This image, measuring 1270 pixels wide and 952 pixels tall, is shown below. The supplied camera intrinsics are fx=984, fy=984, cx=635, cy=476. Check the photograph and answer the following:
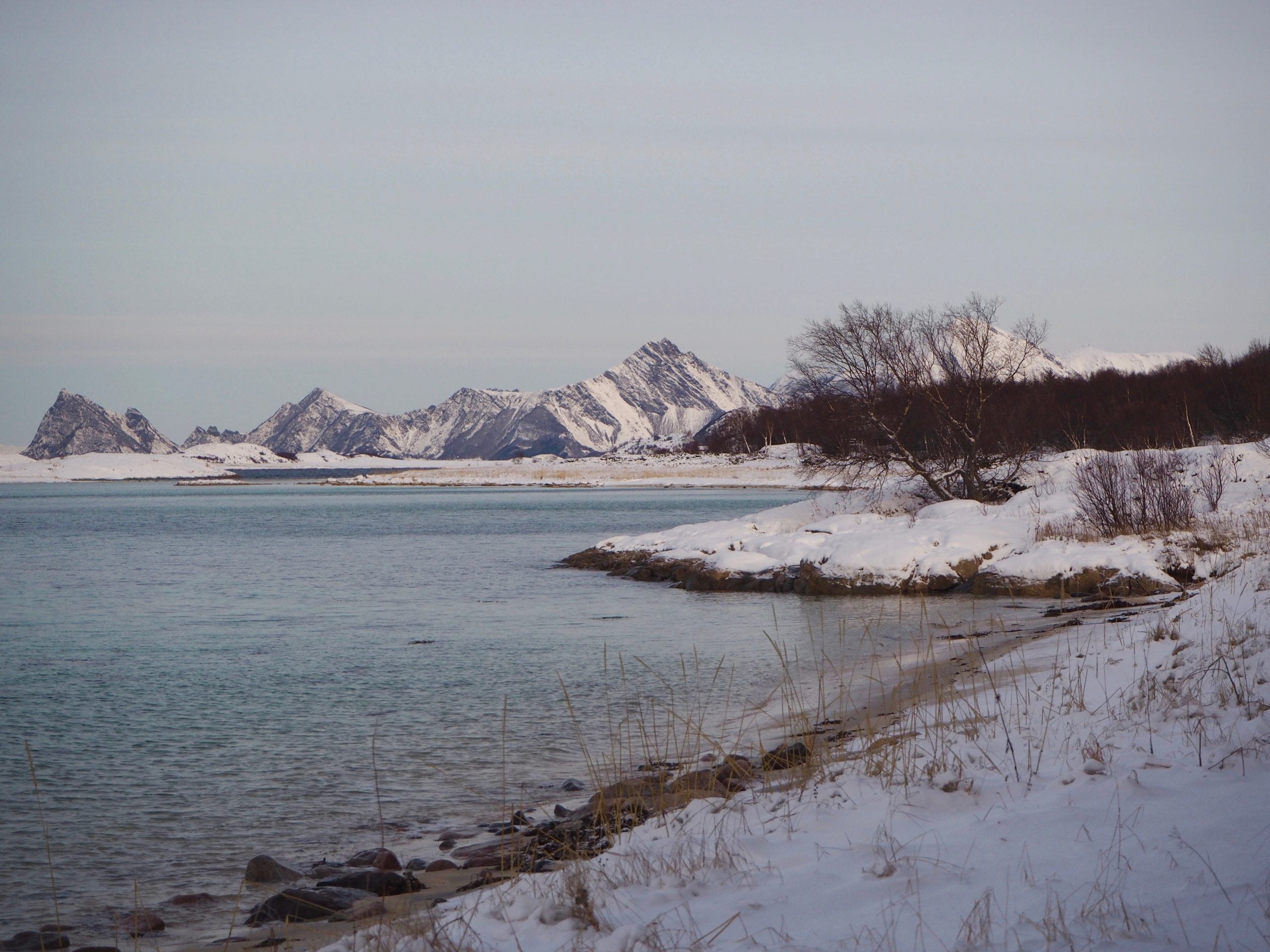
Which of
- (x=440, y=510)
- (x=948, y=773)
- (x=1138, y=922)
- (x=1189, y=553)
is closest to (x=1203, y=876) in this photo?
(x=1138, y=922)

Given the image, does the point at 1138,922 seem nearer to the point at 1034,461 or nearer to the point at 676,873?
the point at 676,873

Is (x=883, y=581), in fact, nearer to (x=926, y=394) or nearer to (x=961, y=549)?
(x=961, y=549)

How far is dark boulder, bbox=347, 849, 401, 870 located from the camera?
6.52 meters

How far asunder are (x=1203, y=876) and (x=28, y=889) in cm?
692

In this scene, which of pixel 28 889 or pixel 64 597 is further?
pixel 64 597

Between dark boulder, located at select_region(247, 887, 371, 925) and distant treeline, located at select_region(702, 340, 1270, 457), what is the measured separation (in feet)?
89.0

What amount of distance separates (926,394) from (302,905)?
2723cm

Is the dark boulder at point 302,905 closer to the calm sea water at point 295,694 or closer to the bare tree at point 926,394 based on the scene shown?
the calm sea water at point 295,694

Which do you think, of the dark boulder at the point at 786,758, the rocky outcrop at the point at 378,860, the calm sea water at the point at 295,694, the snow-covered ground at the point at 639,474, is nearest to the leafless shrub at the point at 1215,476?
the calm sea water at the point at 295,694

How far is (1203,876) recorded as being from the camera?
12.9ft

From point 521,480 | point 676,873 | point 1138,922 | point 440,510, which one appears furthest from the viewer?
point 521,480

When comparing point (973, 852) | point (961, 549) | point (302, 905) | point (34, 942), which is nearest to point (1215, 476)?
point (961, 549)

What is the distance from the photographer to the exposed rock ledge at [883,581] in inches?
688

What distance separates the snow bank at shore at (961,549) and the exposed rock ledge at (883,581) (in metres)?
0.02
